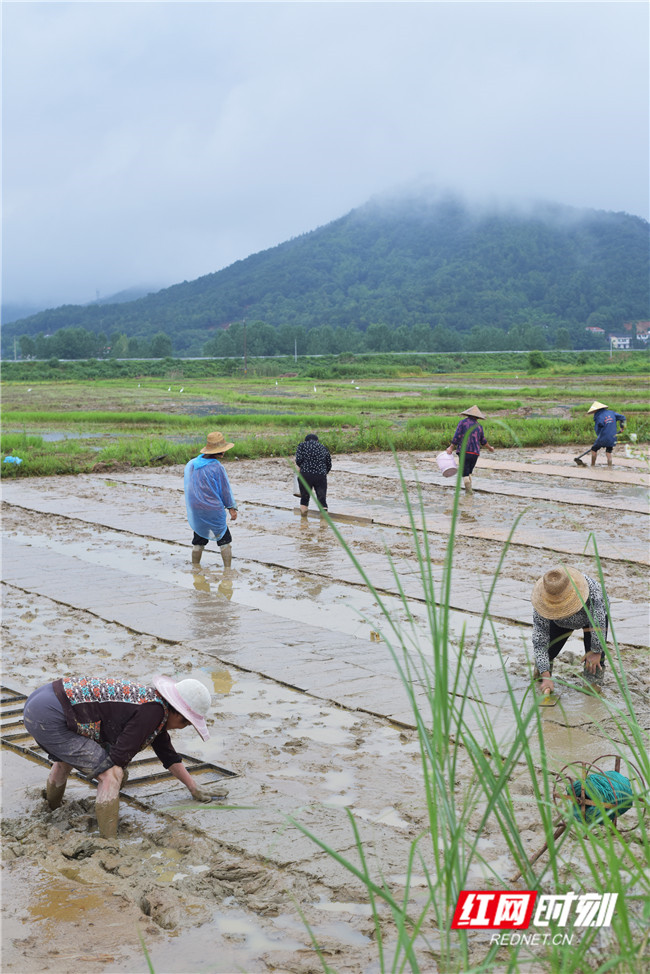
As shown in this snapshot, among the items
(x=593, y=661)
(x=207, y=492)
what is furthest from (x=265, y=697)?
(x=207, y=492)

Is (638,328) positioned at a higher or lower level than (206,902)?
higher

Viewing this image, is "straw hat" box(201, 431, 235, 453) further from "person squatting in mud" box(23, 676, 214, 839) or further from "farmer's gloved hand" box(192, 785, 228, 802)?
"person squatting in mud" box(23, 676, 214, 839)

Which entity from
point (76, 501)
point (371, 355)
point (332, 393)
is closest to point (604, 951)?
point (76, 501)

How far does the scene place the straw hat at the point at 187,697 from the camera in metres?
4.31

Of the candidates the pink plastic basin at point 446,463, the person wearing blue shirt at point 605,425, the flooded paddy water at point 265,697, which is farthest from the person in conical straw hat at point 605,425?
the pink plastic basin at point 446,463

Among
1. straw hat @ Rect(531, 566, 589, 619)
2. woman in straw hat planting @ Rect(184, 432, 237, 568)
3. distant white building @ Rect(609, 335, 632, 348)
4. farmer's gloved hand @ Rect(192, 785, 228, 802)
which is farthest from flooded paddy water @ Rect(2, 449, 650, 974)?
distant white building @ Rect(609, 335, 632, 348)

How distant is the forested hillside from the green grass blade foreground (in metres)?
104

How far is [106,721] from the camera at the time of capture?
14.3ft

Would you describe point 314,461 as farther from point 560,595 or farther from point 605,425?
point 605,425

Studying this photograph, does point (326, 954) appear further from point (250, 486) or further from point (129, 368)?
point (129, 368)

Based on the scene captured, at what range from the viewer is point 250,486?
1639 centimetres

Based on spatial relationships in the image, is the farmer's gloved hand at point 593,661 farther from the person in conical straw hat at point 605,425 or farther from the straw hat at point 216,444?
the person in conical straw hat at point 605,425

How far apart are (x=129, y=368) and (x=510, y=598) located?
7508cm

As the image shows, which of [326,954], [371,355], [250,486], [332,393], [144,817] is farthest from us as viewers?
[371,355]
